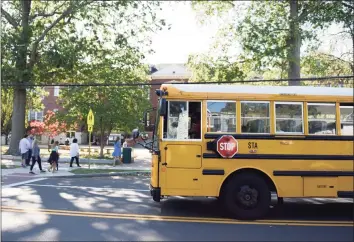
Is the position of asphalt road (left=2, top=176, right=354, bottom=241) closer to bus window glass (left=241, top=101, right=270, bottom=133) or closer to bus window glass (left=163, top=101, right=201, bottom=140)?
bus window glass (left=163, top=101, right=201, bottom=140)

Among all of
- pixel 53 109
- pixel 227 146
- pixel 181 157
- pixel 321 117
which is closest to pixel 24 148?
pixel 181 157

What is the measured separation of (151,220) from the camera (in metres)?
7.27

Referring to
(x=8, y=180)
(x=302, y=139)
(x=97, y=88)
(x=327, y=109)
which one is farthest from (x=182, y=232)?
(x=97, y=88)

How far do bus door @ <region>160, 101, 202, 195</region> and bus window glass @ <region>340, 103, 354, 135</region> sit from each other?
9.88 ft

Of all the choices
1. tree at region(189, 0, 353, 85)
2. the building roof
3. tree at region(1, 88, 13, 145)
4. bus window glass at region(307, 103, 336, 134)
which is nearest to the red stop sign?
bus window glass at region(307, 103, 336, 134)

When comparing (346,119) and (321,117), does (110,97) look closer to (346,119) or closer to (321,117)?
(321,117)

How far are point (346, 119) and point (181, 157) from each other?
3.55m

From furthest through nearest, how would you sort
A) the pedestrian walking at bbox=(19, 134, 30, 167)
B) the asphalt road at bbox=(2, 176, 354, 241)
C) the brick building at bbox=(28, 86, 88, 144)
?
the brick building at bbox=(28, 86, 88, 144) → the pedestrian walking at bbox=(19, 134, 30, 167) → the asphalt road at bbox=(2, 176, 354, 241)

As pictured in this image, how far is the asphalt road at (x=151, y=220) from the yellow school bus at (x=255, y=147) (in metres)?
0.57

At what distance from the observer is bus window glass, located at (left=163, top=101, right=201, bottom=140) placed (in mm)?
7637

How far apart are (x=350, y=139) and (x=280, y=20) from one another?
1468 centimetres

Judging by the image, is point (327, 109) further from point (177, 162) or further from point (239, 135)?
point (177, 162)

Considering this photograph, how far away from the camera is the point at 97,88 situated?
25938 mm

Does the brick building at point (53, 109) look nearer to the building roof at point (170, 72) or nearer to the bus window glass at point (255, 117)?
the building roof at point (170, 72)
